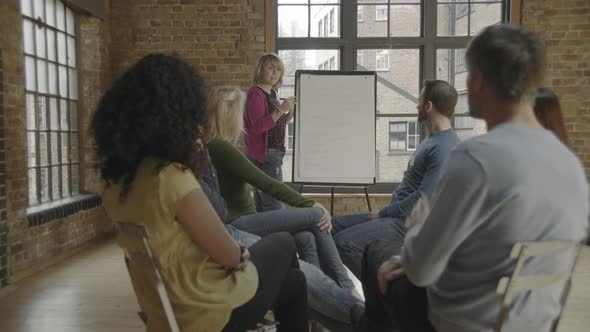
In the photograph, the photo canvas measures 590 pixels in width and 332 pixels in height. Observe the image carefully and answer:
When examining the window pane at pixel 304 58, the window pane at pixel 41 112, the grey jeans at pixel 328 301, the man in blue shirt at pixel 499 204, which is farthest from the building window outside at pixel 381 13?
the man in blue shirt at pixel 499 204

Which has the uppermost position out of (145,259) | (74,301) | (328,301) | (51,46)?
(51,46)

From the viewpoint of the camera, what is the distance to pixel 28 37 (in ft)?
13.4

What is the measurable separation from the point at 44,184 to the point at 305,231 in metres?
2.88

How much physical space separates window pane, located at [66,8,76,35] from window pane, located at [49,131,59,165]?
108 cm

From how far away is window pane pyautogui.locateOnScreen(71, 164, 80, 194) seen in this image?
193 inches

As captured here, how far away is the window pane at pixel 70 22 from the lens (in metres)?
4.82

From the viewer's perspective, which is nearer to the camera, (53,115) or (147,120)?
(147,120)

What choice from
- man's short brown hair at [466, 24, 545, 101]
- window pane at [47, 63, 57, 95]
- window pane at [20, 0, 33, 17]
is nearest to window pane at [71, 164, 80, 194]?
window pane at [47, 63, 57, 95]

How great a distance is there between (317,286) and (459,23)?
439 cm

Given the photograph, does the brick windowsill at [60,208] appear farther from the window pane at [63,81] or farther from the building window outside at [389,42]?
the building window outside at [389,42]

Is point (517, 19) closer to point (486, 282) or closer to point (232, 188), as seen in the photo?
point (232, 188)

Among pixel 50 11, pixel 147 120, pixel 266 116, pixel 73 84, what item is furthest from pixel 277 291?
pixel 73 84

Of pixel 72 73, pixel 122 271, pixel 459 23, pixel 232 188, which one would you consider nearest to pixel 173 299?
pixel 232 188

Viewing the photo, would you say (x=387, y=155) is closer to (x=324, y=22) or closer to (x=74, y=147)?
(x=324, y=22)
